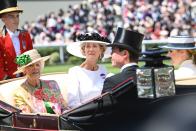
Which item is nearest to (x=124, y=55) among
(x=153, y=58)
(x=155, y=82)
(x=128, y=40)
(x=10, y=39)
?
(x=128, y=40)

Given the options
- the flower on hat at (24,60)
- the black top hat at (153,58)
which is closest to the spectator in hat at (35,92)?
the flower on hat at (24,60)

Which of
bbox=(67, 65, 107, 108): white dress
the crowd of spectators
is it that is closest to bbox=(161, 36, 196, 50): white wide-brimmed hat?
bbox=(67, 65, 107, 108): white dress

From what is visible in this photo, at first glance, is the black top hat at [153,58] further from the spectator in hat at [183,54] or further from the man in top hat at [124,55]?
the spectator in hat at [183,54]

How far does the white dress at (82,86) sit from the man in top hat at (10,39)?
1480mm

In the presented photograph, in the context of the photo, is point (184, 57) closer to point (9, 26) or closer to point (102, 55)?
point (102, 55)

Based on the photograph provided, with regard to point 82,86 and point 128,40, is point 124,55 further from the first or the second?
point 82,86

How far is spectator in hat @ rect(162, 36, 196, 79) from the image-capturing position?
19.8 ft

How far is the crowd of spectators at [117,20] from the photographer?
25641 millimetres

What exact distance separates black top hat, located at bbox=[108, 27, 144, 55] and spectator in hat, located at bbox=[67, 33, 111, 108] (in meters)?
0.71

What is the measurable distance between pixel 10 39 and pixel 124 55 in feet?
8.41

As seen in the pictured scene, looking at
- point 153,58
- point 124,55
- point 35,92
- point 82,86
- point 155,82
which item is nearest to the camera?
point 155,82

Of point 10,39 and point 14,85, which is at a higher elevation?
point 10,39

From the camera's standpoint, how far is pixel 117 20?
92.3 feet

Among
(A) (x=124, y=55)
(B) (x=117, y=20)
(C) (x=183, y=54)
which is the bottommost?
(B) (x=117, y=20)
